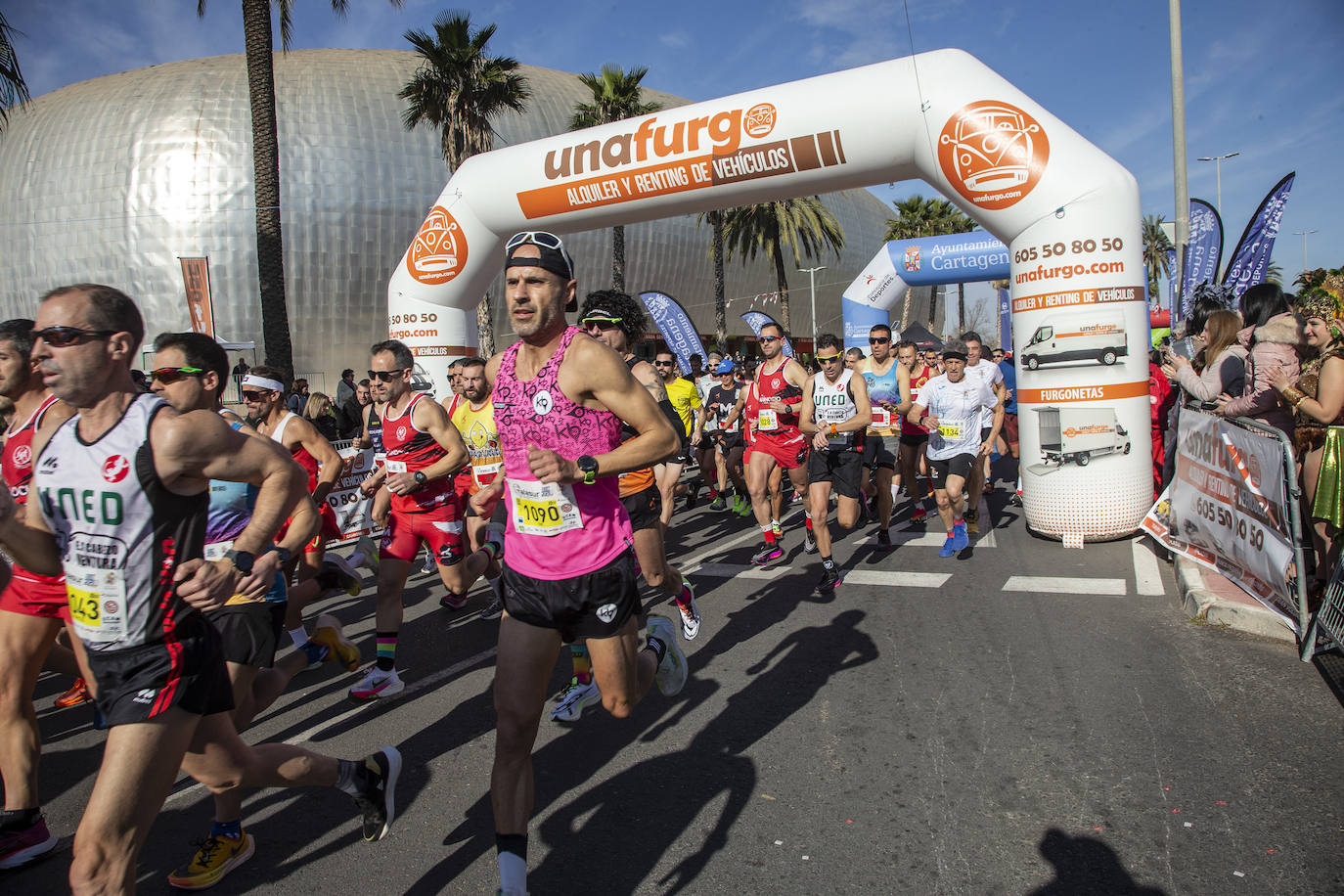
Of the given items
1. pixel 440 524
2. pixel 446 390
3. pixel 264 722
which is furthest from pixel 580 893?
pixel 446 390

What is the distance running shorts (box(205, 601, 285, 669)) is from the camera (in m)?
3.02

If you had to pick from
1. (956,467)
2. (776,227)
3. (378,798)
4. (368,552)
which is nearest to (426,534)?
(378,798)

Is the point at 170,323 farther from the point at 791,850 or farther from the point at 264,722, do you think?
the point at 791,850

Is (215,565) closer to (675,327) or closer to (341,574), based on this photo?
(341,574)

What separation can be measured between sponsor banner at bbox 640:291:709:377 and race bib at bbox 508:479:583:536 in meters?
10.9

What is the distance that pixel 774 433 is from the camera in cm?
727

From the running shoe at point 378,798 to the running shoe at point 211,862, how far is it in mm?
433

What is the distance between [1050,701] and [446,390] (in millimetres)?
9331

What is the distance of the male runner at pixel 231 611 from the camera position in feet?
9.32

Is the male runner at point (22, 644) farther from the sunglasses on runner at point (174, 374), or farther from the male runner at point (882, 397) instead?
the male runner at point (882, 397)

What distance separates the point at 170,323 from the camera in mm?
39719

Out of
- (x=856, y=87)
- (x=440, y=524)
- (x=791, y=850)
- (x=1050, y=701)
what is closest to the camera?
(x=791, y=850)

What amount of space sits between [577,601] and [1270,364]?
513 centimetres

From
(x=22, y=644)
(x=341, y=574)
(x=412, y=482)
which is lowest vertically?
(x=341, y=574)
